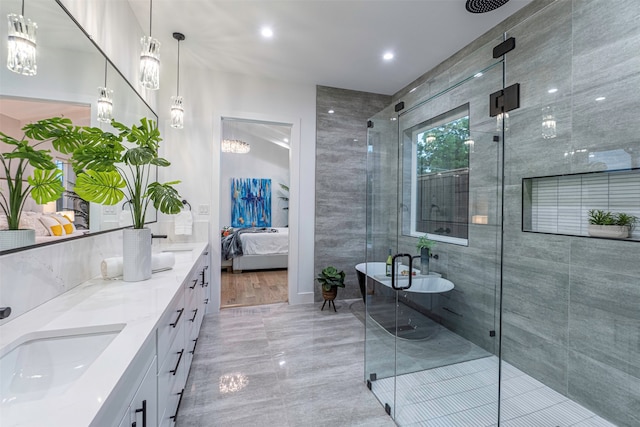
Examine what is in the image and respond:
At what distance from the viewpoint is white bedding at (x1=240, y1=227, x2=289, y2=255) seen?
541 cm

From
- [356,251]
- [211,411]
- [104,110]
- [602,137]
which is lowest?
[211,411]

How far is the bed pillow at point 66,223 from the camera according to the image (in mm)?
1386

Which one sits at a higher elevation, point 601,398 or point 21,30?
point 21,30

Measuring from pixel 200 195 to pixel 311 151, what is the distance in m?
1.53

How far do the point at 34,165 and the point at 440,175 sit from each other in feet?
8.50

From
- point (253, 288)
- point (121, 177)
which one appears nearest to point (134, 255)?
point (121, 177)

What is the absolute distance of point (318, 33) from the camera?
2652 millimetres

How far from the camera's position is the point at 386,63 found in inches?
126

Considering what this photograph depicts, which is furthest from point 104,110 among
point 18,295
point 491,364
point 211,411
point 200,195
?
point 491,364

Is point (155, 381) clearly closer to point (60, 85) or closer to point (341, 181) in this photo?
point (60, 85)

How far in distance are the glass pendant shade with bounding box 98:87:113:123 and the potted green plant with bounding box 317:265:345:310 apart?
106 inches

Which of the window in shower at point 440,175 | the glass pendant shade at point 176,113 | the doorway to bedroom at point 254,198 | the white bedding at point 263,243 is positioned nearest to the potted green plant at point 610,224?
the window in shower at point 440,175

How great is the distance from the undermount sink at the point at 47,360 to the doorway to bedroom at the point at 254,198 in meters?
4.37

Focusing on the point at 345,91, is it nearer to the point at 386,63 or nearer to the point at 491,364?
the point at 386,63
